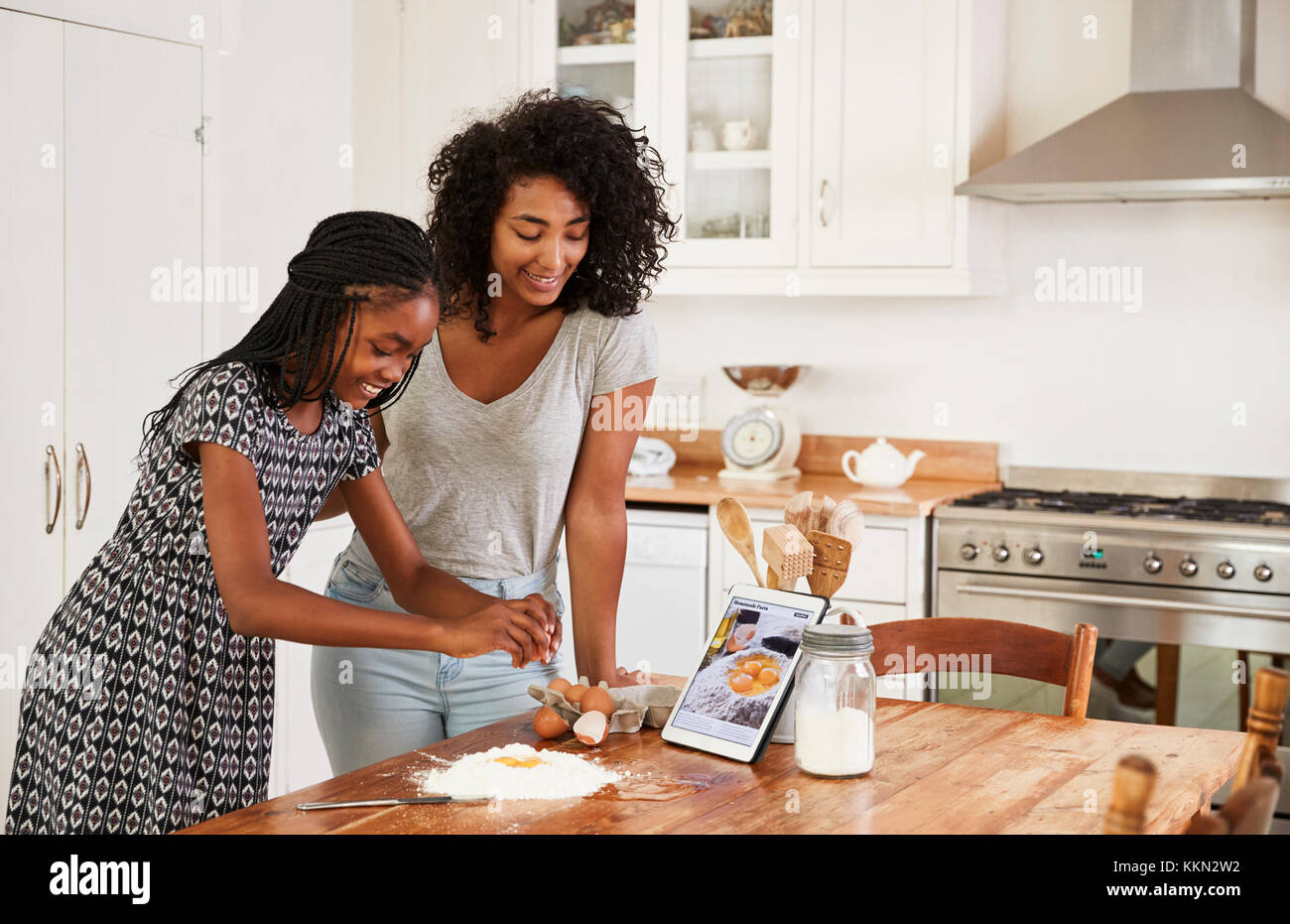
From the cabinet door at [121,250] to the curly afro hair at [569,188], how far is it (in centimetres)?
112

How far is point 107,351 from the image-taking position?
8.59 ft

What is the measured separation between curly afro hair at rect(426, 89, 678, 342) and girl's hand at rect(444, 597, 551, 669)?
49 cm

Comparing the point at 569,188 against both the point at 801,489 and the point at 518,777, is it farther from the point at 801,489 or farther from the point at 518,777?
the point at 801,489

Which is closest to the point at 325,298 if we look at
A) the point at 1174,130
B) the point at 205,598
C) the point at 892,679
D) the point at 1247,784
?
the point at 205,598

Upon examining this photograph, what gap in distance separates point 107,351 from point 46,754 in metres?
1.43

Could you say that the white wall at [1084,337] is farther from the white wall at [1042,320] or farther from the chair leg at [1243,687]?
the chair leg at [1243,687]

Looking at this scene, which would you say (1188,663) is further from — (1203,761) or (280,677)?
(280,677)

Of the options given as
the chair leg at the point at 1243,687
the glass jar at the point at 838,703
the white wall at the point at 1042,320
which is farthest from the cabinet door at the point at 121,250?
the chair leg at the point at 1243,687

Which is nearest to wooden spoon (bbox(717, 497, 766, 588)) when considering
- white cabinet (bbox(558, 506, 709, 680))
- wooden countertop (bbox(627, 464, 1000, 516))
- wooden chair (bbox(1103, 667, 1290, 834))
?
wooden chair (bbox(1103, 667, 1290, 834))

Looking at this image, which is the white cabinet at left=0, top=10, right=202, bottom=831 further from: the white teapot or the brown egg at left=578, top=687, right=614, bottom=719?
the white teapot

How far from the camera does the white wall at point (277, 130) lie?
9.65 ft

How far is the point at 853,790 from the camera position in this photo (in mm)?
1308
